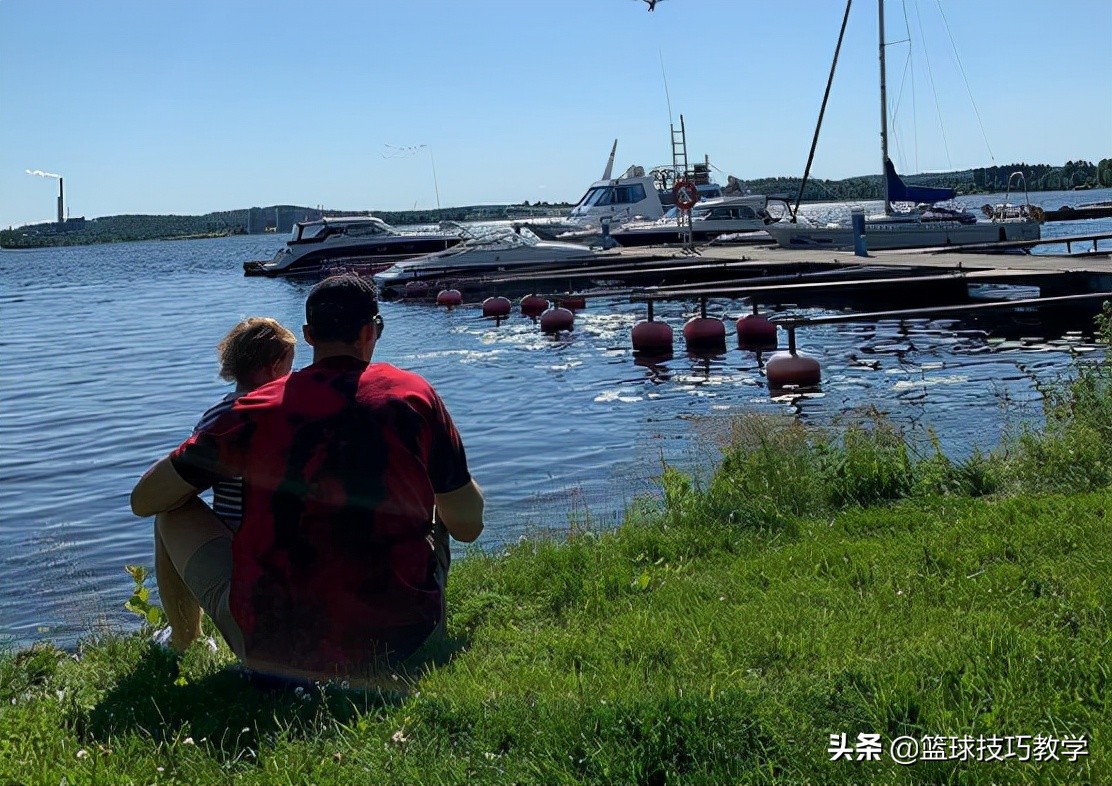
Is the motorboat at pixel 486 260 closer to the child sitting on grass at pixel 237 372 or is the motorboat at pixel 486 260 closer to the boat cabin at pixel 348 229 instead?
the boat cabin at pixel 348 229

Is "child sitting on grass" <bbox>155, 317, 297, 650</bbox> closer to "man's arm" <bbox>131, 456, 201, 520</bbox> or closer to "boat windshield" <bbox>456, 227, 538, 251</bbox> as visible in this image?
"man's arm" <bbox>131, 456, 201, 520</bbox>

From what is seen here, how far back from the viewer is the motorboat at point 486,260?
3594 centimetres

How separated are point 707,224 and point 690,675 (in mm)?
43672

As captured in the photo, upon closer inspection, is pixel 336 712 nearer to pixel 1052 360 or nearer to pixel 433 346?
pixel 1052 360

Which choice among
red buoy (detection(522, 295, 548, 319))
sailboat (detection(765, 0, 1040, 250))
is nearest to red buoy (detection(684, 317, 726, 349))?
red buoy (detection(522, 295, 548, 319))

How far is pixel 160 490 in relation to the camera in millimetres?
4562

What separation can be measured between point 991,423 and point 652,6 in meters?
14.2

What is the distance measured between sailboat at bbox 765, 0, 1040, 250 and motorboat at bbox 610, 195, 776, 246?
7116 mm

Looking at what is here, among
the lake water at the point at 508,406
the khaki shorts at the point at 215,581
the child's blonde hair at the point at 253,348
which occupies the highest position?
the child's blonde hair at the point at 253,348

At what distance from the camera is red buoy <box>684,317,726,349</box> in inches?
825

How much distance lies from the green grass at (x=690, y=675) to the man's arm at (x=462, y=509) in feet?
1.71

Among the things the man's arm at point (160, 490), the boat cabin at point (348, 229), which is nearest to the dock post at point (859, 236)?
the boat cabin at point (348, 229)

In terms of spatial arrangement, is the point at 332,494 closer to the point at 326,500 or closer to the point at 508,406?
the point at 326,500

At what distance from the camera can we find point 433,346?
24.9 meters
